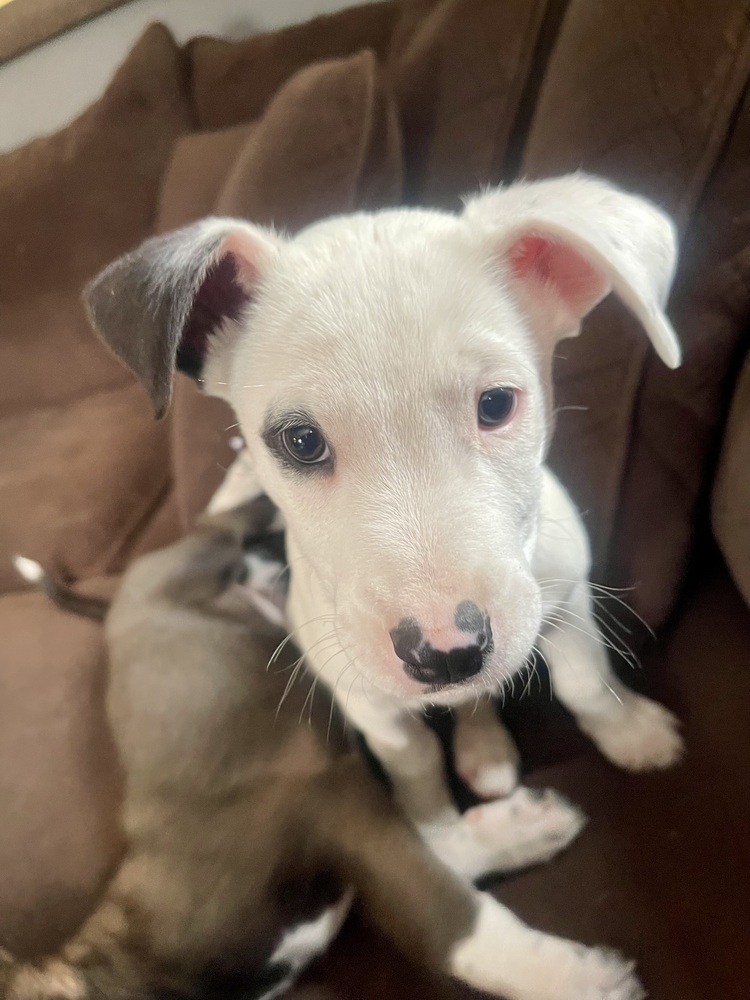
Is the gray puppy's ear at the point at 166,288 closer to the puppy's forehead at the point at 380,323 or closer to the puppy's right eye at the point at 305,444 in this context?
the puppy's forehead at the point at 380,323

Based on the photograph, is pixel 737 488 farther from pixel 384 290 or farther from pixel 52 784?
pixel 52 784

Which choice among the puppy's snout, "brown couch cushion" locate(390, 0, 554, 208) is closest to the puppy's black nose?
the puppy's snout

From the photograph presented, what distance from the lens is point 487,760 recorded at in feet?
4.19

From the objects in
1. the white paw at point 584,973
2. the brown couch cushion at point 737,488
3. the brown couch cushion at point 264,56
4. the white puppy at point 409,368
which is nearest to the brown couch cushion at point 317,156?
the brown couch cushion at point 264,56

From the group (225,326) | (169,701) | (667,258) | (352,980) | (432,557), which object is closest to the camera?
(432,557)

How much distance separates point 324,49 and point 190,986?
2144mm

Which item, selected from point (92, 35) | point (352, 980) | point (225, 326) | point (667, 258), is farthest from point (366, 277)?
point (92, 35)

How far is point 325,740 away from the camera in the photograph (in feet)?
4.38

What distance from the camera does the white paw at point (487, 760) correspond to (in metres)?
1.26

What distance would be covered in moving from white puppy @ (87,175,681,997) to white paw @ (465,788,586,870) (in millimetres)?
455

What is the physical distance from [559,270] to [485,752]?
2.73 feet

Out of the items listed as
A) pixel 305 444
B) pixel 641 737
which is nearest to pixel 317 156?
pixel 305 444

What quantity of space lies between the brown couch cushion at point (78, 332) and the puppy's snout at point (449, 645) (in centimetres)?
149

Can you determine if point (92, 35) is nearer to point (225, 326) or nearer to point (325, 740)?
point (225, 326)
